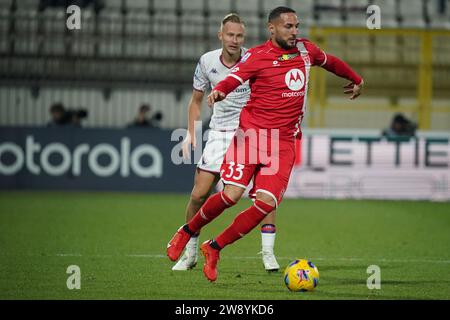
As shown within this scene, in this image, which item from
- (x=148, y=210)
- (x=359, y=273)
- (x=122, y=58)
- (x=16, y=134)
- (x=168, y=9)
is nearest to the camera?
(x=359, y=273)

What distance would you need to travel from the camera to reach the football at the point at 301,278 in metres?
7.43

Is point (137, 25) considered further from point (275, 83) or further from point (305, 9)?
point (275, 83)

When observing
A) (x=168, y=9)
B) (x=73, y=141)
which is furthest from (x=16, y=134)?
(x=168, y=9)

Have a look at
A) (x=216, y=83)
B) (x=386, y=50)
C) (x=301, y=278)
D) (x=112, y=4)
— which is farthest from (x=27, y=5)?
(x=301, y=278)

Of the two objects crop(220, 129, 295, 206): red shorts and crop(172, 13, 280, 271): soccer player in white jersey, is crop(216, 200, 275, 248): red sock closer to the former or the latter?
crop(220, 129, 295, 206): red shorts

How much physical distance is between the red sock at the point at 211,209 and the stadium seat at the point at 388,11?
15.2 meters

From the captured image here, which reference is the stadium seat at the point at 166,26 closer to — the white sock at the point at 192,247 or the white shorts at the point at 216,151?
the white shorts at the point at 216,151

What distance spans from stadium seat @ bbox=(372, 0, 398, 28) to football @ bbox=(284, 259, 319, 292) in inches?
629

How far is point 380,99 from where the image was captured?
22.0 meters

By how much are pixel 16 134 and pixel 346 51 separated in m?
8.10

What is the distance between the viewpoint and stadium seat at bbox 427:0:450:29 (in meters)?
22.6

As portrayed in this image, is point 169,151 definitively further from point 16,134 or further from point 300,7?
point 300,7

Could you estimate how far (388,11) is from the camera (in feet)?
76.5

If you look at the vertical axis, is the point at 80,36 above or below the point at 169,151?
above
